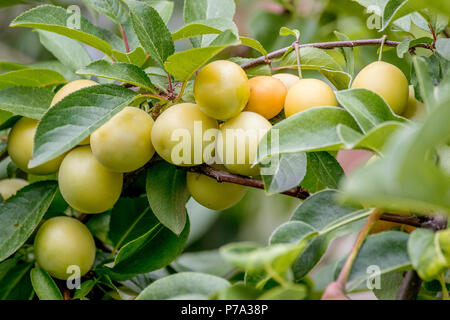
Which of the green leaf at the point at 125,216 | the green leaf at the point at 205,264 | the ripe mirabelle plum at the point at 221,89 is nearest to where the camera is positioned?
the ripe mirabelle plum at the point at 221,89

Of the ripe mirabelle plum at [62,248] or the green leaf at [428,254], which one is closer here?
the green leaf at [428,254]

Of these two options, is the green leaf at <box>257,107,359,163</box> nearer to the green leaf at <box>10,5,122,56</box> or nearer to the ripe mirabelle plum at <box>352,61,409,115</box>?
the ripe mirabelle plum at <box>352,61,409,115</box>

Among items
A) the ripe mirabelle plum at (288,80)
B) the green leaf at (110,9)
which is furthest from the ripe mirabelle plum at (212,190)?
the green leaf at (110,9)

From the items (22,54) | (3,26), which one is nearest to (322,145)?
(22,54)

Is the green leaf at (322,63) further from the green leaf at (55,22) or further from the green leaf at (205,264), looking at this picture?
the green leaf at (205,264)

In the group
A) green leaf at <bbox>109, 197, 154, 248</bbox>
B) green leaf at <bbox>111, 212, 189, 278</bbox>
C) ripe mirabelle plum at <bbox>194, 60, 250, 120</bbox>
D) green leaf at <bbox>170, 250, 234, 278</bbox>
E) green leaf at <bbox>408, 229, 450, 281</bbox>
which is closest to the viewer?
green leaf at <bbox>408, 229, 450, 281</bbox>

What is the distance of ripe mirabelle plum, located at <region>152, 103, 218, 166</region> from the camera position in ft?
1.42

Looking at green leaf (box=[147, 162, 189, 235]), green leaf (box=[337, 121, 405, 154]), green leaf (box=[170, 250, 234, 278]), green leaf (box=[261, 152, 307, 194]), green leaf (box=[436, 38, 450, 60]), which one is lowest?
green leaf (box=[170, 250, 234, 278])

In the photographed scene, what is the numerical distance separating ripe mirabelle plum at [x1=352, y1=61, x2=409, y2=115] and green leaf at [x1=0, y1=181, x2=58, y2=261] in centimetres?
34

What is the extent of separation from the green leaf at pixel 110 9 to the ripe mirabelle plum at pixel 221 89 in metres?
0.20

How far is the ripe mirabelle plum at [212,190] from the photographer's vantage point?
1.60 feet

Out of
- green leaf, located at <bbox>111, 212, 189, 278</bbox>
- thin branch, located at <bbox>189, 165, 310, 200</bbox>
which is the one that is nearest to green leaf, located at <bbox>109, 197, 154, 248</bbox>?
green leaf, located at <bbox>111, 212, 189, 278</bbox>

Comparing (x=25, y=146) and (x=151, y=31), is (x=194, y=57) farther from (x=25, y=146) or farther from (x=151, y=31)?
(x=25, y=146)

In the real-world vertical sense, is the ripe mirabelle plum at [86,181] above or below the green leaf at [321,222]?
below
